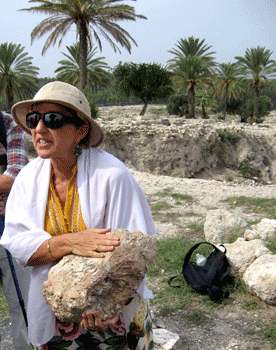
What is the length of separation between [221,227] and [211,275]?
4.78 feet

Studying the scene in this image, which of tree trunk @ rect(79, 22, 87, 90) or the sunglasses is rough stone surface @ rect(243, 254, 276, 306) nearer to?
the sunglasses

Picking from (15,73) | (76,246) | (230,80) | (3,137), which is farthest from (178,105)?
(76,246)

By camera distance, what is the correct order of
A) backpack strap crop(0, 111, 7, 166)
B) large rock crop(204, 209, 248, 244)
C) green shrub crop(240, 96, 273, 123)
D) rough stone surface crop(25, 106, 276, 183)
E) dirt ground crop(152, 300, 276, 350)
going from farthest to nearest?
green shrub crop(240, 96, 273, 123) < rough stone surface crop(25, 106, 276, 183) < large rock crop(204, 209, 248, 244) < dirt ground crop(152, 300, 276, 350) < backpack strap crop(0, 111, 7, 166)

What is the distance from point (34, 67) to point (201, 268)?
982 inches

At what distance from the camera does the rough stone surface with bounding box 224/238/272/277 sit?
366 cm

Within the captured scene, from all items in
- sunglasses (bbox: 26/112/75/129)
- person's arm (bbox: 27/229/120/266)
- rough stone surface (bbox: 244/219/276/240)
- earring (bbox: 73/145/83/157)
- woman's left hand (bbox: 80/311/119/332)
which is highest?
sunglasses (bbox: 26/112/75/129)

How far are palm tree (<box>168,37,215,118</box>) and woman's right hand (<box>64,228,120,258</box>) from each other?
26983mm

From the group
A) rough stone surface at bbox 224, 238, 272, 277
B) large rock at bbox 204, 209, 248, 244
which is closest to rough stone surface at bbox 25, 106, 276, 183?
large rock at bbox 204, 209, 248, 244

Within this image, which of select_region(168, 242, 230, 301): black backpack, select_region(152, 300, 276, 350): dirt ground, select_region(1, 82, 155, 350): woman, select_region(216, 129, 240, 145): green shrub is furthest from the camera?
select_region(216, 129, 240, 145): green shrub

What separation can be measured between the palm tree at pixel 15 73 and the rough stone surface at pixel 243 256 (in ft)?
78.9

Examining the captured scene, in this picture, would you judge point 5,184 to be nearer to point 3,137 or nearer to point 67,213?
point 3,137

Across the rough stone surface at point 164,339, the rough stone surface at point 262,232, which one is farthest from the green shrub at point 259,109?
the rough stone surface at point 164,339

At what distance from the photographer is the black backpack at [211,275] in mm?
3434

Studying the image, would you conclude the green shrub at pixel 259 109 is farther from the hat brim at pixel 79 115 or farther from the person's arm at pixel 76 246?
the person's arm at pixel 76 246
